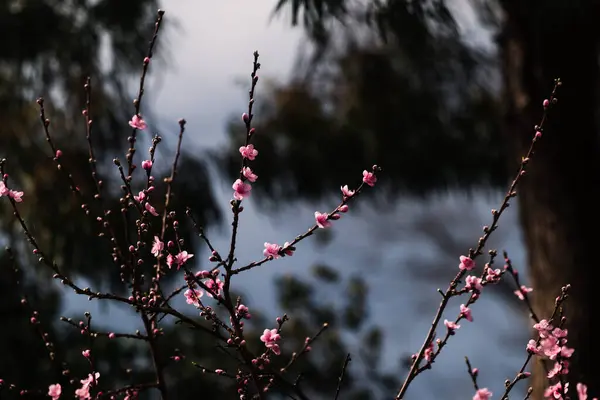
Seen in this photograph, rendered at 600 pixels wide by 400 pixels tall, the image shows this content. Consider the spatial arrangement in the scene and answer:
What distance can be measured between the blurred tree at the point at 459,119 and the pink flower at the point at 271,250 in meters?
1.21

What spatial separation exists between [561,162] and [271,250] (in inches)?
87.3

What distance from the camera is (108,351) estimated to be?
6.13m

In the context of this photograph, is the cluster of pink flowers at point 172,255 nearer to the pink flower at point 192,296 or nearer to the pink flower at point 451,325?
the pink flower at point 192,296

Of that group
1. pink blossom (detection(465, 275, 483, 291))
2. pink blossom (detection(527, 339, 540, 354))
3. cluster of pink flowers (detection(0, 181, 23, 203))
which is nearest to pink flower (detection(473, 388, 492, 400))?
pink blossom (detection(527, 339, 540, 354))

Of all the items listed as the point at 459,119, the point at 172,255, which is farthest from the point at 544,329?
the point at 459,119

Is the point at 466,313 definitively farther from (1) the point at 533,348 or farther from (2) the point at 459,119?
(2) the point at 459,119

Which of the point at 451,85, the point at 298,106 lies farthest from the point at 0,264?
the point at 451,85

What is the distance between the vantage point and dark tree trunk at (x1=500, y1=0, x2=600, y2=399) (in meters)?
3.67

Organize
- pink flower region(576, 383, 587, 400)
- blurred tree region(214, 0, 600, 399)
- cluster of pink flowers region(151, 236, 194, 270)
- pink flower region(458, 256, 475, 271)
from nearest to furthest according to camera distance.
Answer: cluster of pink flowers region(151, 236, 194, 270) → pink flower region(458, 256, 475, 271) → pink flower region(576, 383, 587, 400) → blurred tree region(214, 0, 600, 399)

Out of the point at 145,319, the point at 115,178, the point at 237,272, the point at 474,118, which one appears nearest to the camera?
the point at 237,272

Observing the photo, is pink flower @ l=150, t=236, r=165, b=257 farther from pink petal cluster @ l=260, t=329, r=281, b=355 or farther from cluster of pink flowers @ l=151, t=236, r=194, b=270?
pink petal cluster @ l=260, t=329, r=281, b=355

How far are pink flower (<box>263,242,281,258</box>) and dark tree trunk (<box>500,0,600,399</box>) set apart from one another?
6.70 ft

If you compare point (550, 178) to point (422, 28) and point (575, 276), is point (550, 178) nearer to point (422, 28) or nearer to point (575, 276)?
point (575, 276)

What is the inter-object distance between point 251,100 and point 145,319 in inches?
26.4
